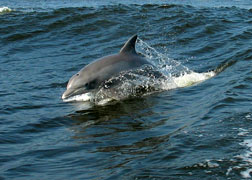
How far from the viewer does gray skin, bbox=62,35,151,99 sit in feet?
34.6

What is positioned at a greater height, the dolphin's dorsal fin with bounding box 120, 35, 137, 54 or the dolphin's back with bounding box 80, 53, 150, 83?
the dolphin's dorsal fin with bounding box 120, 35, 137, 54

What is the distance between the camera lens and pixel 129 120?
30.9 ft

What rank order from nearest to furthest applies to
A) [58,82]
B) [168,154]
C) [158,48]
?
1. [168,154]
2. [58,82]
3. [158,48]

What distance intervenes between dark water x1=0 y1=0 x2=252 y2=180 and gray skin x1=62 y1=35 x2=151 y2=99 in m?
0.53

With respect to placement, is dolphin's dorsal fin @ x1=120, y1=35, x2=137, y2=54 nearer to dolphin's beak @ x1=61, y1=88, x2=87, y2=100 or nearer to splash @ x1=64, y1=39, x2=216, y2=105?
splash @ x1=64, y1=39, x2=216, y2=105

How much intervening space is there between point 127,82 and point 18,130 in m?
3.50

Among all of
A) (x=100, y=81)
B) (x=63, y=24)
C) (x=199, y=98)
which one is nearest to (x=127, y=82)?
(x=100, y=81)

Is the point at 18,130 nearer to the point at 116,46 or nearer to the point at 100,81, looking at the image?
the point at 100,81

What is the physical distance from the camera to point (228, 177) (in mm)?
5938

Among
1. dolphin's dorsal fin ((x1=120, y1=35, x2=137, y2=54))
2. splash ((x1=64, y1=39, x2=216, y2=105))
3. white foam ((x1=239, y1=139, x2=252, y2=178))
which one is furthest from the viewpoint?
dolphin's dorsal fin ((x1=120, y1=35, x2=137, y2=54))

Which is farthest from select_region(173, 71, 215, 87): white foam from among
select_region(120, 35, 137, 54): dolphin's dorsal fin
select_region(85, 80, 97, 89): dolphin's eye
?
select_region(85, 80, 97, 89): dolphin's eye

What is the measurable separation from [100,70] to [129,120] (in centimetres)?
200

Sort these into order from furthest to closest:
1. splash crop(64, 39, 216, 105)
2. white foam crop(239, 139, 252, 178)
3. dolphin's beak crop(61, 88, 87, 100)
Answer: splash crop(64, 39, 216, 105)
dolphin's beak crop(61, 88, 87, 100)
white foam crop(239, 139, 252, 178)

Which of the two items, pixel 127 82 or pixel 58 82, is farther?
pixel 58 82
